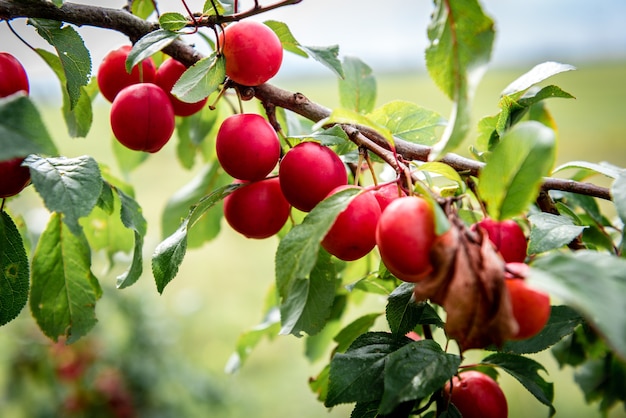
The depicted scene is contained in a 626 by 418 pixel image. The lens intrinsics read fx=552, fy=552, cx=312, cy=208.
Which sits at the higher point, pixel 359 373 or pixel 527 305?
pixel 527 305

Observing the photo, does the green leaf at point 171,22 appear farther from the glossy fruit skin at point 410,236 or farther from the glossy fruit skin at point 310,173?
the glossy fruit skin at point 410,236

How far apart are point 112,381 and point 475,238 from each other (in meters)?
1.22

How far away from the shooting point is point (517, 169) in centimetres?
31

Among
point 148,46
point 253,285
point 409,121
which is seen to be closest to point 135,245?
point 148,46

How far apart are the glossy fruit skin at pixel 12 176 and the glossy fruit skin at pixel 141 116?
89 millimetres

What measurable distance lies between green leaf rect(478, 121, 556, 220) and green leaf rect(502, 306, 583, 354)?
0.41 feet

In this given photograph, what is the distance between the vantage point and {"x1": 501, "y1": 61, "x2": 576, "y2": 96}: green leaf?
1.47ft

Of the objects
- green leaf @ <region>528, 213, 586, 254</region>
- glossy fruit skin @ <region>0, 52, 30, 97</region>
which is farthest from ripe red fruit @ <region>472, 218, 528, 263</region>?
glossy fruit skin @ <region>0, 52, 30, 97</region>

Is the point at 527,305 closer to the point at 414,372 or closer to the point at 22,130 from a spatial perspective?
the point at 414,372

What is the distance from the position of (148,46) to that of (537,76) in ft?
1.02

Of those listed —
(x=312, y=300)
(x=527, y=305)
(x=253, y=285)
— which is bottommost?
(x=253, y=285)

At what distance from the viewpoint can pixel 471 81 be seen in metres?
0.30

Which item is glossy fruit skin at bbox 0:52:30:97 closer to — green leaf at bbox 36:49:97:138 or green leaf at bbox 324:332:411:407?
green leaf at bbox 36:49:97:138

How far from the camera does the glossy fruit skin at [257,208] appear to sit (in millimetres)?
454
